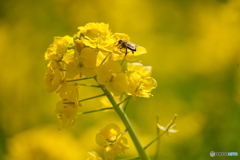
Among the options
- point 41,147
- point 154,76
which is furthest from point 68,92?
point 154,76

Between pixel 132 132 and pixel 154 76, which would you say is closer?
pixel 132 132

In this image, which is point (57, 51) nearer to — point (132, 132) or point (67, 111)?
point (67, 111)

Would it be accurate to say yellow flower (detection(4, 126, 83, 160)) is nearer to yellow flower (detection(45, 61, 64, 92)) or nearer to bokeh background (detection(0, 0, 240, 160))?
bokeh background (detection(0, 0, 240, 160))

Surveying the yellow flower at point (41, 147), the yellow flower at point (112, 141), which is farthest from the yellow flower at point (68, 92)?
the yellow flower at point (41, 147)

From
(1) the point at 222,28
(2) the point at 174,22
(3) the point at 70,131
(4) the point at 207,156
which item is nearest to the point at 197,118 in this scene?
(4) the point at 207,156

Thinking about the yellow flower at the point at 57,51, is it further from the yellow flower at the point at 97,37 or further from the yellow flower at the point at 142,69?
the yellow flower at the point at 142,69
